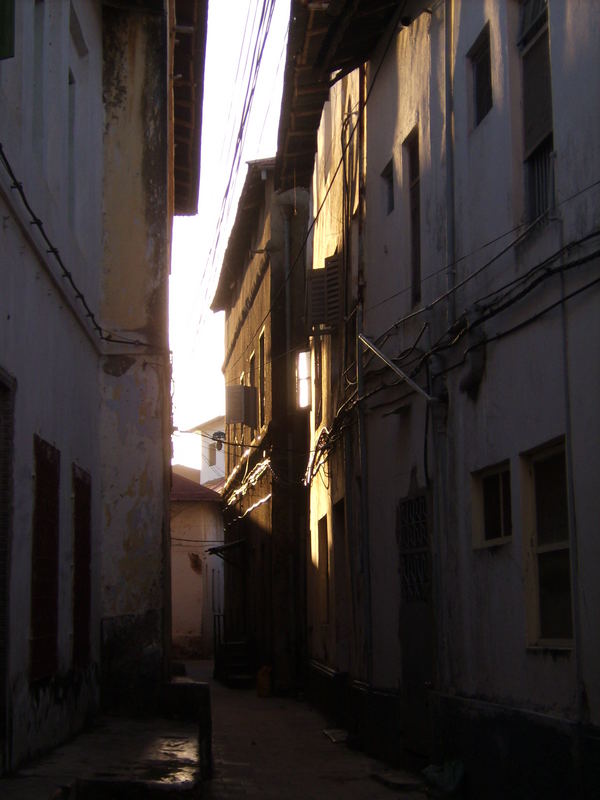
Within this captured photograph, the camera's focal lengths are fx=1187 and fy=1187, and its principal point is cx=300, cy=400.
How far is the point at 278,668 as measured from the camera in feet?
66.5

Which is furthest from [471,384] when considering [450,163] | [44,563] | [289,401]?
[289,401]

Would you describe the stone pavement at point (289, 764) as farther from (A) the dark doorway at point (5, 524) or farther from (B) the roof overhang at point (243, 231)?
(B) the roof overhang at point (243, 231)

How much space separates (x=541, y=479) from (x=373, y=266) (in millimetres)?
5531

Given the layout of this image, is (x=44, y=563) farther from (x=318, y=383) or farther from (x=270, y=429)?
(x=270, y=429)

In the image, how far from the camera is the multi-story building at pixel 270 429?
20594 millimetres

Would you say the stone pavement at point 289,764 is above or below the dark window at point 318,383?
below

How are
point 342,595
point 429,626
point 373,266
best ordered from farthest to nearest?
point 342,595 < point 373,266 < point 429,626

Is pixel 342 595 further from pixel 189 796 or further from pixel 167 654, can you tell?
pixel 189 796

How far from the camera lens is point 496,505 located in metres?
8.78

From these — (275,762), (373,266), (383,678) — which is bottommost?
(275,762)

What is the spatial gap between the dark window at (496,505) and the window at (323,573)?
25.4ft

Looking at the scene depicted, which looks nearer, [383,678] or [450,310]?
[450,310]

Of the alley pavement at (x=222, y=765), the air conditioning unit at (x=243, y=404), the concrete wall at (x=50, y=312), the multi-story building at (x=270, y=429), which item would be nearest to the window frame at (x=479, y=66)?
the concrete wall at (x=50, y=312)

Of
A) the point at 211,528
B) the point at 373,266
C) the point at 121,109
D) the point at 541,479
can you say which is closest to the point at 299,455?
the point at 373,266
